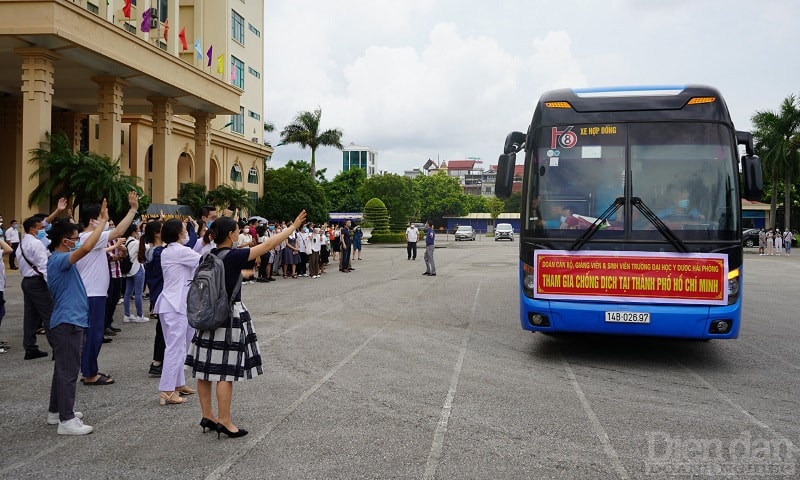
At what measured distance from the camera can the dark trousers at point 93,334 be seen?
6.66 m

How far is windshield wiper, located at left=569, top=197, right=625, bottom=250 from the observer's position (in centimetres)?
780

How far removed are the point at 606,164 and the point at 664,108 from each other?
956mm

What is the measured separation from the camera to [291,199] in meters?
43.7

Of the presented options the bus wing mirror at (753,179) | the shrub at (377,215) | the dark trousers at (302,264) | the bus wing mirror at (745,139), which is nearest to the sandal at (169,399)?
the bus wing mirror at (753,179)

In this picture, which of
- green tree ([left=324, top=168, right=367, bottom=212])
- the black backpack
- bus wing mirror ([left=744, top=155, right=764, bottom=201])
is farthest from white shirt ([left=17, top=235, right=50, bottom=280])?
green tree ([left=324, top=168, right=367, bottom=212])

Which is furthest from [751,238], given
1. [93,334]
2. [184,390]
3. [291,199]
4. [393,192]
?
[93,334]

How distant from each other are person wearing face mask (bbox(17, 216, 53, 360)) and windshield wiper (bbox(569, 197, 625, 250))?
6353mm

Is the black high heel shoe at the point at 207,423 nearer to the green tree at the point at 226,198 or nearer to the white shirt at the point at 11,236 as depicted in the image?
the white shirt at the point at 11,236

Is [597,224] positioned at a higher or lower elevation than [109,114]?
lower

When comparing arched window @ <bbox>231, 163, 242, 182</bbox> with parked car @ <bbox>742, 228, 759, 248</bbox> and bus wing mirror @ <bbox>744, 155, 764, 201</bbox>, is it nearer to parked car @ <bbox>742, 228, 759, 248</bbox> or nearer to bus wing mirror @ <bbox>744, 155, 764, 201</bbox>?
parked car @ <bbox>742, 228, 759, 248</bbox>

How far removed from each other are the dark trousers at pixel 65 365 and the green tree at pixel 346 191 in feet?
256

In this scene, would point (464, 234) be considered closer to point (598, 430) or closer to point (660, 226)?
point (660, 226)

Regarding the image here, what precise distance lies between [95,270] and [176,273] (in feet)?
3.09

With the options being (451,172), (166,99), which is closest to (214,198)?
(166,99)
